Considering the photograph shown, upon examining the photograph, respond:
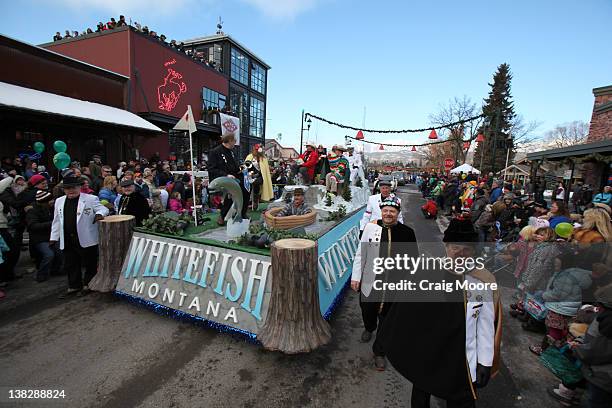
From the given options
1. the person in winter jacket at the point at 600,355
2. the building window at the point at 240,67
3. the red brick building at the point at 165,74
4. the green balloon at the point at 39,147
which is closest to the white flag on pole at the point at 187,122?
the person in winter jacket at the point at 600,355

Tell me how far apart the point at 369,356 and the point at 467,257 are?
199 centimetres

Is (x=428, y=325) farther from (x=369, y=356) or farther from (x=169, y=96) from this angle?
(x=169, y=96)

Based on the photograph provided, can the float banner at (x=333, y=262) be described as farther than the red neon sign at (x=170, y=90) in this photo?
No

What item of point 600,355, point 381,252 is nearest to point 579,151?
point 600,355

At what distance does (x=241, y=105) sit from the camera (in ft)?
85.6

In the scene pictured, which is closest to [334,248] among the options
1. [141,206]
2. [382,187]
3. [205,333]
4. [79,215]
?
[382,187]

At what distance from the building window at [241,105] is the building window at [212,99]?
3.78 metres

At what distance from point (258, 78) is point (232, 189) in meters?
27.5

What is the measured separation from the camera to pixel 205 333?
12.1 ft

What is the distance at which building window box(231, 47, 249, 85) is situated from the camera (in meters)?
25.0

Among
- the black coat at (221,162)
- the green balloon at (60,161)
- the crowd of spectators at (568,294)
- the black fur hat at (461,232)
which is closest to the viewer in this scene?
the black fur hat at (461,232)

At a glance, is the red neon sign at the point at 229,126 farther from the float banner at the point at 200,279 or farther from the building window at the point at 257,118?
the float banner at the point at 200,279

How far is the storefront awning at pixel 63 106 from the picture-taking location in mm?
8211

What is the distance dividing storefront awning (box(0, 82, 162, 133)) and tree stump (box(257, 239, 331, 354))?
9.18 meters
